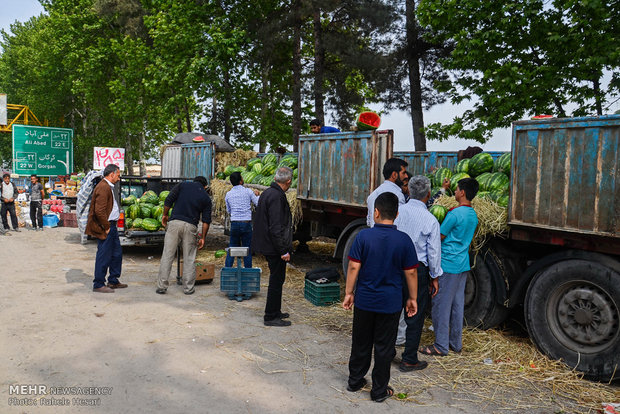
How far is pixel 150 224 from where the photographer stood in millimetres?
10859

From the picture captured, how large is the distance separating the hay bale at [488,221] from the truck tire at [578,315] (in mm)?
693

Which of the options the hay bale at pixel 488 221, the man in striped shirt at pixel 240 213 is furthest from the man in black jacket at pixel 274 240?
the hay bale at pixel 488 221

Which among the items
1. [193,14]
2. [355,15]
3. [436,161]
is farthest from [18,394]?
[193,14]

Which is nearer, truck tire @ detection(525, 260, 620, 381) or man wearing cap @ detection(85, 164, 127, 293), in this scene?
truck tire @ detection(525, 260, 620, 381)

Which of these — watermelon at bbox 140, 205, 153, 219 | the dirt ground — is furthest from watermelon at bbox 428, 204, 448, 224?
watermelon at bbox 140, 205, 153, 219

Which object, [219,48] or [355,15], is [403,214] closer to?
[355,15]

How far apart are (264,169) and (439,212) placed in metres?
6.18

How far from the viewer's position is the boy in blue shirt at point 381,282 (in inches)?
160

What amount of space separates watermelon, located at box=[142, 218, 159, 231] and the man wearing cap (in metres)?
2.81

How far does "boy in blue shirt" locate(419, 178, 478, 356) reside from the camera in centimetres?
530

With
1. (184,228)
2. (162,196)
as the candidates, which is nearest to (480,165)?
(184,228)

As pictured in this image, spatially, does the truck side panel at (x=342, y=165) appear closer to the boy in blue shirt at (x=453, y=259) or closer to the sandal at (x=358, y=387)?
the boy in blue shirt at (x=453, y=259)

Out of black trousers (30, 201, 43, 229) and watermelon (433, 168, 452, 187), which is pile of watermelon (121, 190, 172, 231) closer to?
watermelon (433, 168, 452, 187)

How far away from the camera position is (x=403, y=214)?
5055mm
